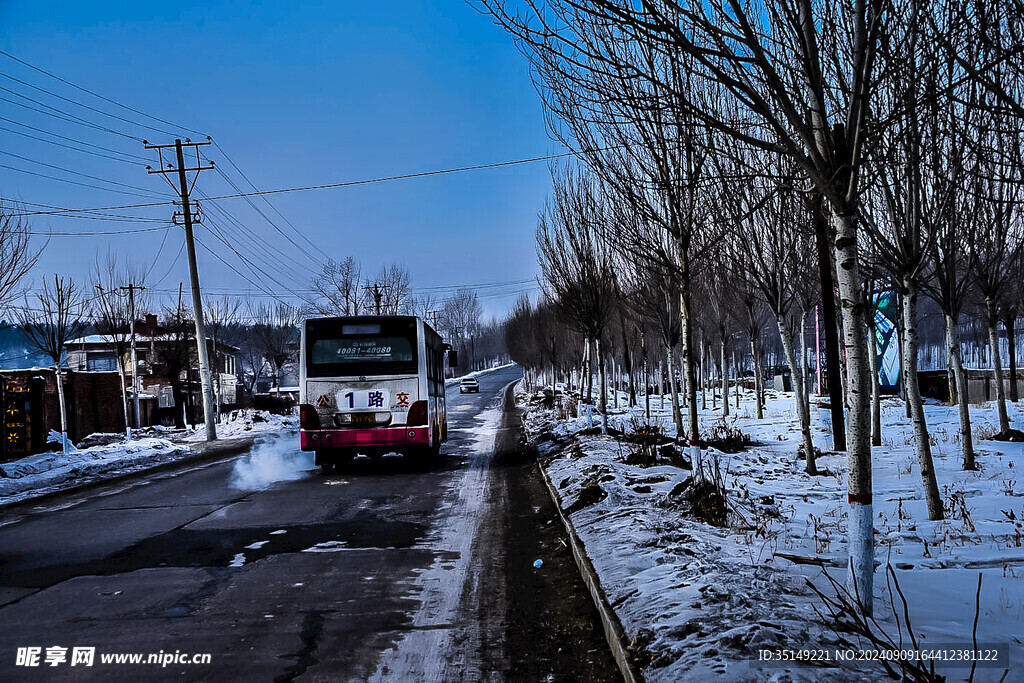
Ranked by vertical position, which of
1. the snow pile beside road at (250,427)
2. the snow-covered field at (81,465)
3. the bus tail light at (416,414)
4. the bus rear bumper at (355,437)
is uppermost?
the bus tail light at (416,414)

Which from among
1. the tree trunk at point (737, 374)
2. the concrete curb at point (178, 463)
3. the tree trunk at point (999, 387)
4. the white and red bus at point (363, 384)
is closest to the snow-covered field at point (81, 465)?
the concrete curb at point (178, 463)

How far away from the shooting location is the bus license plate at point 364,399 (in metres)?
15.0

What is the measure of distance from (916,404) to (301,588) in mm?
6591

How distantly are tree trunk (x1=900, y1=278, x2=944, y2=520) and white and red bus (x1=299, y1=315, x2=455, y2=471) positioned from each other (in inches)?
350

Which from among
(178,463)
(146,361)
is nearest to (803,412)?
(178,463)

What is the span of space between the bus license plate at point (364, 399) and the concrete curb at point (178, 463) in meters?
4.83

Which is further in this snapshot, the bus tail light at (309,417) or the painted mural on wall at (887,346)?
the painted mural on wall at (887,346)

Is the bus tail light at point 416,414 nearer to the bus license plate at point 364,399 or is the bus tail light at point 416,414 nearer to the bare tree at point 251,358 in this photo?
the bus license plate at point 364,399

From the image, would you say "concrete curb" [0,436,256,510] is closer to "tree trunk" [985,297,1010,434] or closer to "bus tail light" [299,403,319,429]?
"bus tail light" [299,403,319,429]

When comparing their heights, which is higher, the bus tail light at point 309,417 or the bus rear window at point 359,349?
the bus rear window at point 359,349

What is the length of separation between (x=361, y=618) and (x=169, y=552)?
345cm

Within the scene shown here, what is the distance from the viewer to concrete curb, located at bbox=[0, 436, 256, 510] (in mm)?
13266

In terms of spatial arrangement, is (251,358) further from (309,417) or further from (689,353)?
(689,353)

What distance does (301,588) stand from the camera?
6.56 meters
